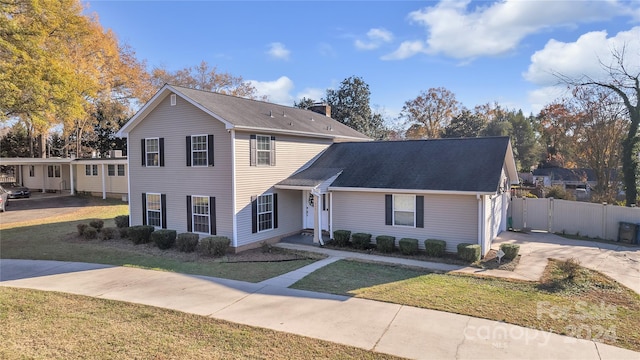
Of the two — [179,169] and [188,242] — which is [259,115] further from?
[188,242]

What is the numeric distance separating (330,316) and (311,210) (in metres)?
9.96

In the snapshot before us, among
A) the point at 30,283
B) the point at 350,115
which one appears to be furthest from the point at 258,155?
the point at 350,115

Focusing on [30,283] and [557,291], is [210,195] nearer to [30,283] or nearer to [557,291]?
[30,283]

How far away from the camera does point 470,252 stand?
12.6 m

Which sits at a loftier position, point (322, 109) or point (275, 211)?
point (322, 109)

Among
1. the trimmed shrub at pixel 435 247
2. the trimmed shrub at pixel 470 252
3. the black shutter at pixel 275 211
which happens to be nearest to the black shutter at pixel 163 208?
the black shutter at pixel 275 211

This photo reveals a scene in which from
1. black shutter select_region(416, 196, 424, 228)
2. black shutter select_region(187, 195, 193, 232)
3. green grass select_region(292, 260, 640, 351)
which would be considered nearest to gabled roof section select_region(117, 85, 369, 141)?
black shutter select_region(187, 195, 193, 232)

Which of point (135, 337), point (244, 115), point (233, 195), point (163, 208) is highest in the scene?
point (244, 115)

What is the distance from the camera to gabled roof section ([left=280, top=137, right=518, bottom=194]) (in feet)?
45.5

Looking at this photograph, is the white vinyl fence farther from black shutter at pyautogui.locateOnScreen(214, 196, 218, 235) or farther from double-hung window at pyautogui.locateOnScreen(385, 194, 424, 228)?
black shutter at pyautogui.locateOnScreen(214, 196, 218, 235)

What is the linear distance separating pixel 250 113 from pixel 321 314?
10620 millimetres

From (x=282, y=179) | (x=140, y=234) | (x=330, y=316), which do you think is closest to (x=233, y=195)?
(x=282, y=179)

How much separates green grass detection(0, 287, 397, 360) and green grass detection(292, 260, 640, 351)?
3025mm

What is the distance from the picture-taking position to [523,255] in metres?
14.0
